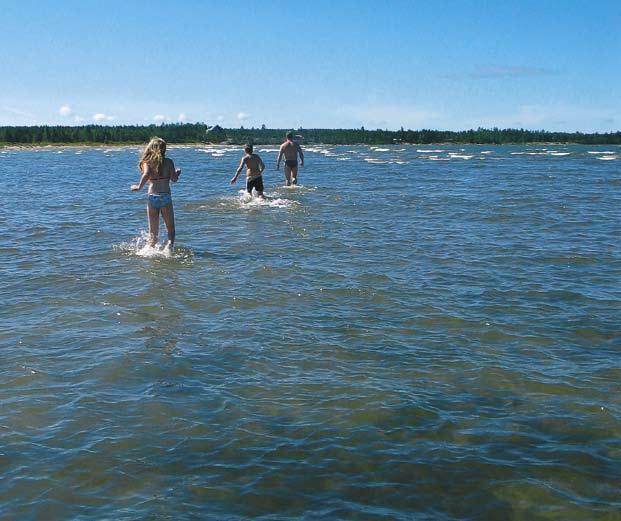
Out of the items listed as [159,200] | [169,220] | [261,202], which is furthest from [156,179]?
[261,202]

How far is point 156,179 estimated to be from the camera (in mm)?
13602

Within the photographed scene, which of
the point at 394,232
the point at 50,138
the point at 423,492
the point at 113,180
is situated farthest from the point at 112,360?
the point at 50,138

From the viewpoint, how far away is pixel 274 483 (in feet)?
15.3

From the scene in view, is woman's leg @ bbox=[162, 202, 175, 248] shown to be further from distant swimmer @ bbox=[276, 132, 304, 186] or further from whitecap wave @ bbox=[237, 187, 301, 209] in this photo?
distant swimmer @ bbox=[276, 132, 304, 186]

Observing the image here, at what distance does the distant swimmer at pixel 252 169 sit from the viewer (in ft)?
67.8

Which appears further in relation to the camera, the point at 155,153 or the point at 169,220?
the point at 169,220

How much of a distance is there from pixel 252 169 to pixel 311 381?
15779 millimetres

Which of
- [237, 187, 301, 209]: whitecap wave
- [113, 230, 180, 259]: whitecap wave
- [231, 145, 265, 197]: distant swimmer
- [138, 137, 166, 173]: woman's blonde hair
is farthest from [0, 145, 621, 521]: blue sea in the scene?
[237, 187, 301, 209]: whitecap wave

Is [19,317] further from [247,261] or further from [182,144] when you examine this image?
[182,144]

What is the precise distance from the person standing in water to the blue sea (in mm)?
668

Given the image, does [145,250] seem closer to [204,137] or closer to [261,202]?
[261,202]

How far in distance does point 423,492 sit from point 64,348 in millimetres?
4798

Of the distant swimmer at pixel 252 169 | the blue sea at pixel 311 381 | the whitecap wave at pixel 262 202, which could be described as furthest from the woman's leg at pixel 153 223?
the whitecap wave at pixel 262 202

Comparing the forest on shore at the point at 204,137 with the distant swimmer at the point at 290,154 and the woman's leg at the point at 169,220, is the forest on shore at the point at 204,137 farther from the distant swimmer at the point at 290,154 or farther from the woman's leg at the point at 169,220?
the woman's leg at the point at 169,220
